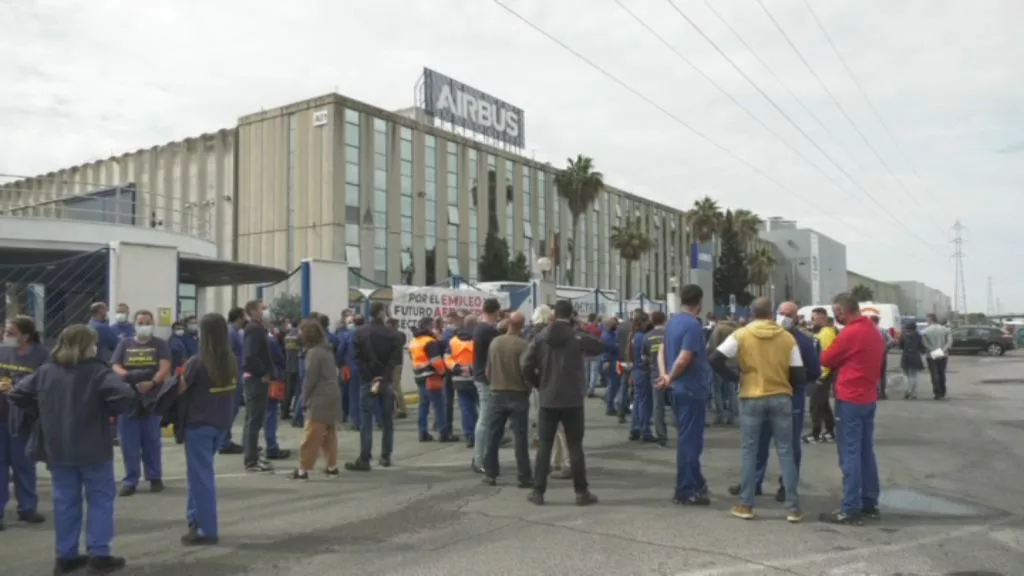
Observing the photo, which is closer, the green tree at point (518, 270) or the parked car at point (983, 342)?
the parked car at point (983, 342)

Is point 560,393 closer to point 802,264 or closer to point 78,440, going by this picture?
point 78,440

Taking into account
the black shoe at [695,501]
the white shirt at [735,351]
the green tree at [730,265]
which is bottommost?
the black shoe at [695,501]

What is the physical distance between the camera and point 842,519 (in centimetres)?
679

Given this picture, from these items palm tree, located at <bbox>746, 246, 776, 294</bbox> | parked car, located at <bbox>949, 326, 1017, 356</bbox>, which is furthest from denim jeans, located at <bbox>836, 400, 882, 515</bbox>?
palm tree, located at <bbox>746, 246, 776, 294</bbox>

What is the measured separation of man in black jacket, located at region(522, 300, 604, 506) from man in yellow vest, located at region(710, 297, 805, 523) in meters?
1.44

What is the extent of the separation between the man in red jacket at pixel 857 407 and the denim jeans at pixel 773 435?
438 millimetres

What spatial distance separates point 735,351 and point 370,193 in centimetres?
3815

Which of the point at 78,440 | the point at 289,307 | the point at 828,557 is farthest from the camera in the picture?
the point at 289,307

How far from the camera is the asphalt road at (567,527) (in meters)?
5.68

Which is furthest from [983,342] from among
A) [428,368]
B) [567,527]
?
[567,527]

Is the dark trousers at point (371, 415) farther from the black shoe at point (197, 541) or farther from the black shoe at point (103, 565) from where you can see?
the black shoe at point (103, 565)

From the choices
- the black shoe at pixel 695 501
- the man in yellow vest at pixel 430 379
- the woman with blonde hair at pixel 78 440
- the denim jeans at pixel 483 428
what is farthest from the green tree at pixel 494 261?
the woman with blonde hair at pixel 78 440

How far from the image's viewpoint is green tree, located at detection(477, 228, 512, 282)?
4912 centimetres

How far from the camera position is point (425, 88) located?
48.7 metres
